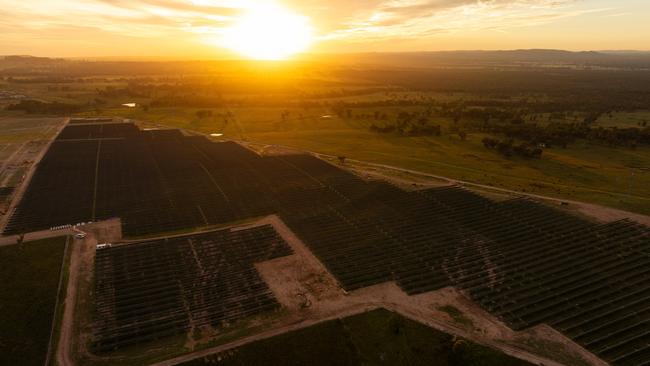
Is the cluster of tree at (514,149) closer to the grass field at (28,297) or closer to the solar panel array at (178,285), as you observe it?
the solar panel array at (178,285)

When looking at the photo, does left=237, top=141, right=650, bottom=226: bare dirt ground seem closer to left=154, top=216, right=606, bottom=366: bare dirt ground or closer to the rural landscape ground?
the rural landscape ground

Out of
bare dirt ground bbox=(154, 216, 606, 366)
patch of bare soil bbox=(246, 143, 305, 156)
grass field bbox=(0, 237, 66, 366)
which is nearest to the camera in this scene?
grass field bbox=(0, 237, 66, 366)

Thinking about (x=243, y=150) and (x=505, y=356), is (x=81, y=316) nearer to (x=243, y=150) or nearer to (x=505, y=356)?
(x=505, y=356)

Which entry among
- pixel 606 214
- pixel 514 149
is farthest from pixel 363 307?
pixel 514 149

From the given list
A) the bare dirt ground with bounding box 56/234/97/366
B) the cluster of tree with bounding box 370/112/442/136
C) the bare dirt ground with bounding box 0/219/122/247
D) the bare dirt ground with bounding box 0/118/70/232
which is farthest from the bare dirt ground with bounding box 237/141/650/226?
the bare dirt ground with bounding box 56/234/97/366

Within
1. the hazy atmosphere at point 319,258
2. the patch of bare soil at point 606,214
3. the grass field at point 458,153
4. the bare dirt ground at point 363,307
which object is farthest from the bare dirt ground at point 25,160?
the patch of bare soil at point 606,214

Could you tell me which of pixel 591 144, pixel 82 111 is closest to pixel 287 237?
pixel 591 144

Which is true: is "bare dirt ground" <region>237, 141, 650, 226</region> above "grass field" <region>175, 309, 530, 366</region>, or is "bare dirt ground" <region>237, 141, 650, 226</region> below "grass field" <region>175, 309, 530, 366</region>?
above
